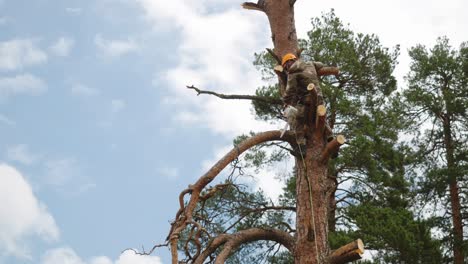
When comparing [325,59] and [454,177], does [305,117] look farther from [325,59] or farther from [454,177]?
[454,177]

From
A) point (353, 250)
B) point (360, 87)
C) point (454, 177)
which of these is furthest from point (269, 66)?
point (353, 250)

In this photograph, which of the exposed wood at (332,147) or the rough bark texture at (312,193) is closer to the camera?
the rough bark texture at (312,193)

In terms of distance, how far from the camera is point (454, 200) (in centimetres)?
1594

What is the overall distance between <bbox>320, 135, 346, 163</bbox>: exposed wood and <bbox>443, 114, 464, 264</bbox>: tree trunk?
9.44 metres

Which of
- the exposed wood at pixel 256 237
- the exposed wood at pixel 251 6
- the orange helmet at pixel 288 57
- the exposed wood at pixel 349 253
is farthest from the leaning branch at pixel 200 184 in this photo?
the exposed wood at pixel 251 6

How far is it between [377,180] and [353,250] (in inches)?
260

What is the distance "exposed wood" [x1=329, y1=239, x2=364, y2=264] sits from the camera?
603cm

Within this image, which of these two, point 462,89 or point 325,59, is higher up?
point 462,89

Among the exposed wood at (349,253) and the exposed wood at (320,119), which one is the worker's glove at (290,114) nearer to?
the exposed wood at (320,119)

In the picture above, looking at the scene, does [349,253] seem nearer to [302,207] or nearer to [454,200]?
[302,207]

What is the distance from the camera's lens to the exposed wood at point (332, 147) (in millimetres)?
6441

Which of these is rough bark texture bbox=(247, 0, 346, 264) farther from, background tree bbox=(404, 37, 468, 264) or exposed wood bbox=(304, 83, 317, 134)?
background tree bbox=(404, 37, 468, 264)

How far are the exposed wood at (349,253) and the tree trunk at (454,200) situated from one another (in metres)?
9.66

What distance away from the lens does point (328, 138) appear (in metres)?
6.94
